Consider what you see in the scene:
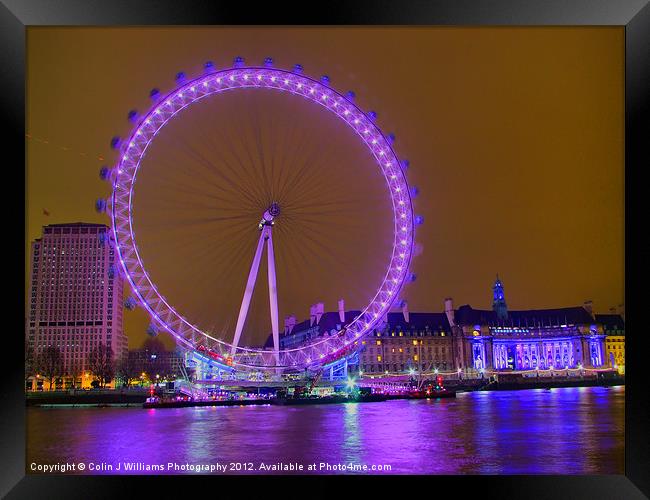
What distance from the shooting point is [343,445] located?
9656 millimetres

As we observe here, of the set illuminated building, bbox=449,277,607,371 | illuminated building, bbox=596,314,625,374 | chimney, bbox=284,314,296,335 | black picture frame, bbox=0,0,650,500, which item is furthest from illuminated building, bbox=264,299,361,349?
black picture frame, bbox=0,0,650,500

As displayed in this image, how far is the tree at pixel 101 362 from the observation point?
28328 millimetres

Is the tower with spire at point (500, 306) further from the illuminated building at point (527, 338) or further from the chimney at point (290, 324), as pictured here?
the chimney at point (290, 324)

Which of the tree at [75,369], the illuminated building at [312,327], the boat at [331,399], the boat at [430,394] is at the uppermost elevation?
the illuminated building at [312,327]

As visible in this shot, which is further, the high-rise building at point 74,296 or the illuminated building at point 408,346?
the illuminated building at point 408,346

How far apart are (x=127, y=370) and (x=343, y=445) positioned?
26.8m

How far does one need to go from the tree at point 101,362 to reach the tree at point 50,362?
4.57 feet

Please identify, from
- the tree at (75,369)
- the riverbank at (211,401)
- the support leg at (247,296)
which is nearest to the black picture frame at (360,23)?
the support leg at (247,296)

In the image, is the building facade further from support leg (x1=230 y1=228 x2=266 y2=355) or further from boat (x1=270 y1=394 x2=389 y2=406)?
support leg (x1=230 y1=228 x2=266 y2=355)

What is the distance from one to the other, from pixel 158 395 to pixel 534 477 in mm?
17633

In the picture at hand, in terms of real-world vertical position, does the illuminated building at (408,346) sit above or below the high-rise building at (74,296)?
below

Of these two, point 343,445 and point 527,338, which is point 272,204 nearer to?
point 343,445

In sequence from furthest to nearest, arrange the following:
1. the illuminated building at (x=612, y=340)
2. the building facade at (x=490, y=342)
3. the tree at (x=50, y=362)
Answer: the building facade at (x=490, y=342), the illuminated building at (x=612, y=340), the tree at (x=50, y=362)

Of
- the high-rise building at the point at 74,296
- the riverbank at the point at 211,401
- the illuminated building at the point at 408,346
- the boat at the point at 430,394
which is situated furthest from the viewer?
the illuminated building at the point at 408,346
